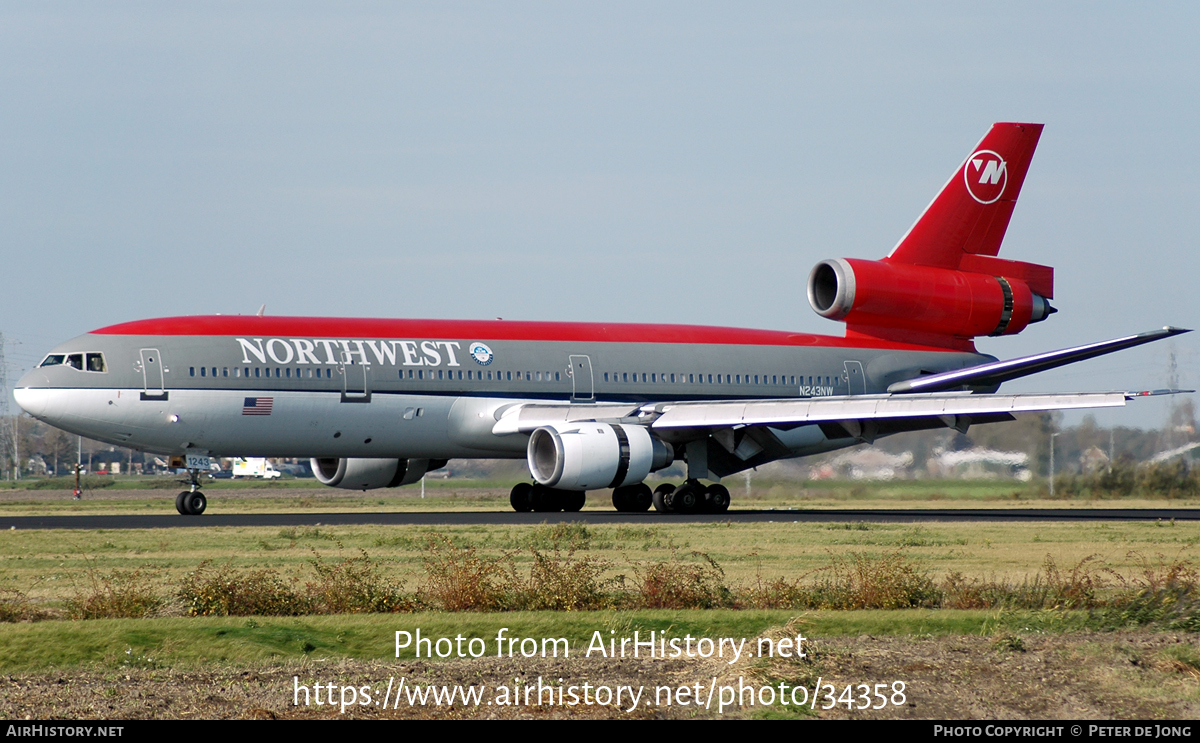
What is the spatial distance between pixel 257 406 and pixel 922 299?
17.2 m

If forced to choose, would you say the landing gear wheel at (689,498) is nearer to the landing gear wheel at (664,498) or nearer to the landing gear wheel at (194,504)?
the landing gear wheel at (664,498)

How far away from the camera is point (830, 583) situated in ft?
46.8

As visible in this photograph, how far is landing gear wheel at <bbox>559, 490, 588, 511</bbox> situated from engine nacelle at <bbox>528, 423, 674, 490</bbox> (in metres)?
2.92

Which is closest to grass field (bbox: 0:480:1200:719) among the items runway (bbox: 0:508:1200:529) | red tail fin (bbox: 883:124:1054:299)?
runway (bbox: 0:508:1200:529)

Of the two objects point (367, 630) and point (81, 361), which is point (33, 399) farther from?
point (367, 630)

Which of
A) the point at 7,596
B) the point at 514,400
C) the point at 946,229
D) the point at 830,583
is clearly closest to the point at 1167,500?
the point at 946,229

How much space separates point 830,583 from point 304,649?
19.4 ft

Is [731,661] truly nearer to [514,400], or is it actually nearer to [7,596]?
[7,596]

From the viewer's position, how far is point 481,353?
31.9 meters

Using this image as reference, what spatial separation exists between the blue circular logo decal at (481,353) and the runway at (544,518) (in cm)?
349

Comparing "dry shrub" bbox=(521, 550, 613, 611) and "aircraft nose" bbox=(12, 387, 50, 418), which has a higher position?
"aircraft nose" bbox=(12, 387, 50, 418)

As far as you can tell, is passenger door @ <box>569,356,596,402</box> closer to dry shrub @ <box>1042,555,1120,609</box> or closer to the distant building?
the distant building

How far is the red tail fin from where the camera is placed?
36.2 m
